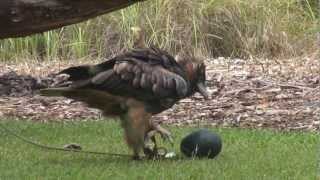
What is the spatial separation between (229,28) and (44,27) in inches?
372

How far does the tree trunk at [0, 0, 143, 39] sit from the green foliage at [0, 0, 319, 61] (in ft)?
28.6

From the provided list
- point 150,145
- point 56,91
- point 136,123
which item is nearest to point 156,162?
point 150,145

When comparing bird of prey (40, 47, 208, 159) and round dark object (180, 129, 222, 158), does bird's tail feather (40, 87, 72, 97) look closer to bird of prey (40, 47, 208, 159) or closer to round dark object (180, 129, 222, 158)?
bird of prey (40, 47, 208, 159)

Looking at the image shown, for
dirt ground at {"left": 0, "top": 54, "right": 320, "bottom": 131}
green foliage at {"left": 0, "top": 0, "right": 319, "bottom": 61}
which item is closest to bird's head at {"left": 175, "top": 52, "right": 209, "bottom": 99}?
dirt ground at {"left": 0, "top": 54, "right": 320, "bottom": 131}

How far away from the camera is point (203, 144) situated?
7.02 meters

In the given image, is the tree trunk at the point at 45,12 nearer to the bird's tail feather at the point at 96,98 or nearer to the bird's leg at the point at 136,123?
the bird's tail feather at the point at 96,98

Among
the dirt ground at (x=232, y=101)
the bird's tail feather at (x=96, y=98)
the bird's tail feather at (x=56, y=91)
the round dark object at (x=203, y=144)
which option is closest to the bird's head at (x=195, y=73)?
the round dark object at (x=203, y=144)

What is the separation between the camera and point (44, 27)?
600 cm

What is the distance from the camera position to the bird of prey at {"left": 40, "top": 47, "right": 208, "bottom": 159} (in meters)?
6.77

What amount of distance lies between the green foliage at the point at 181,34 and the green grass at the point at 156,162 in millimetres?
6034

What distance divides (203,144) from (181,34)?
8.05 metres

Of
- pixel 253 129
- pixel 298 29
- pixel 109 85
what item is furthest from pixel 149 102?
pixel 298 29

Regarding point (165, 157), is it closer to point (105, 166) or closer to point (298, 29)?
point (105, 166)

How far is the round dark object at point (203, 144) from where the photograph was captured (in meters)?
7.01
